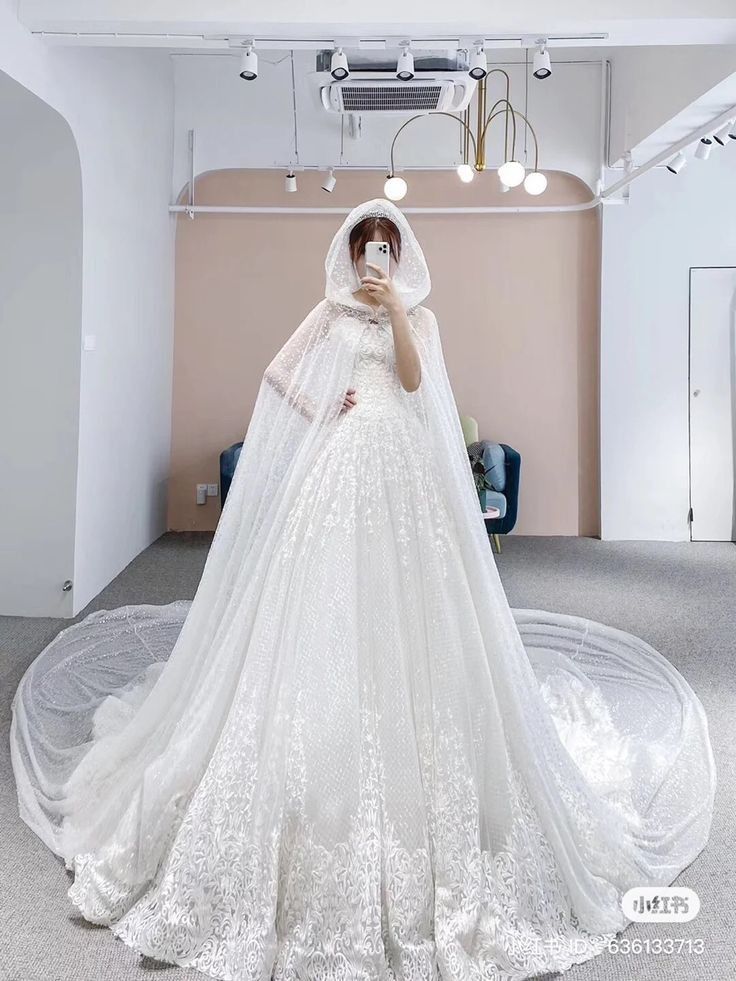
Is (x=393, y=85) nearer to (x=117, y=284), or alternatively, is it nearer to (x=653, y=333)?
(x=117, y=284)

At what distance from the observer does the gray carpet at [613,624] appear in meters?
1.83

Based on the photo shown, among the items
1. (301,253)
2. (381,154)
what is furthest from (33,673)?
(381,154)

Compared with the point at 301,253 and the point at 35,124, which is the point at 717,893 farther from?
the point at 301,253

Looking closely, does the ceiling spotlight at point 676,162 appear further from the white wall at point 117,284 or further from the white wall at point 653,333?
the white wall at point 117,284

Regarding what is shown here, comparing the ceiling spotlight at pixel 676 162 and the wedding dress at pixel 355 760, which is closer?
the wedding dress at pixel 355 760

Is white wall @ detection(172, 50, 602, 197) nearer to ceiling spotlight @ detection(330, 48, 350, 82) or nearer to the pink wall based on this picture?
the pink wall

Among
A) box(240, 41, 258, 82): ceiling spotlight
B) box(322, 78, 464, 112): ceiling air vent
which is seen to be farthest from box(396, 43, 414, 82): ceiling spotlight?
box(240, 41, 258, 82): ceiling spotlight

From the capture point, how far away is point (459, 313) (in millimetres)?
6871

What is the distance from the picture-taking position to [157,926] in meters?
1.80

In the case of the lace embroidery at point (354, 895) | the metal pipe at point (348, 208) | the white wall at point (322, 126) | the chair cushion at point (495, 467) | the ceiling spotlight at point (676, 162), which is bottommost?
the lace embroidery at point (354, 895)

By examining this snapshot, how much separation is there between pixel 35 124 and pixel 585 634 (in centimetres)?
353

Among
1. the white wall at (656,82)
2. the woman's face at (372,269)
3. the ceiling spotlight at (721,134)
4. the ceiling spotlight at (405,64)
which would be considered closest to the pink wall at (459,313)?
the white wall at (656,82)

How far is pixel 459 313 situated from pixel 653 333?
1504mm

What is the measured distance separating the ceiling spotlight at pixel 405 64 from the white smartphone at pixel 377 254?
1785 mm
